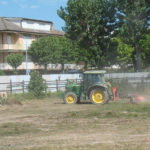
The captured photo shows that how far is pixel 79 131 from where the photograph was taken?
10188 mm

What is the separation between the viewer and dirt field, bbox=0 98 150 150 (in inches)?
329

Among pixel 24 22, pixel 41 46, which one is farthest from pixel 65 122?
pixel 24 22

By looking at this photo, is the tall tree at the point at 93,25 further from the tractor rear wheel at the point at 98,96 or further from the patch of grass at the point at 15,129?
the patch of grass at the point at 15,129

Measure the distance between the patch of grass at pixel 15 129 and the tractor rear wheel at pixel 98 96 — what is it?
6685mm

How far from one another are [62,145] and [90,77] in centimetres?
977

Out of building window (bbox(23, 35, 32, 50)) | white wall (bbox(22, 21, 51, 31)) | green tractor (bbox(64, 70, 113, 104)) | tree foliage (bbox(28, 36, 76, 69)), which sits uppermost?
white wall (bbox(22, 21, 51, 31))

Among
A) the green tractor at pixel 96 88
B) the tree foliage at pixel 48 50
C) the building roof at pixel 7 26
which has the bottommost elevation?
the green tractor at pixel 96 88

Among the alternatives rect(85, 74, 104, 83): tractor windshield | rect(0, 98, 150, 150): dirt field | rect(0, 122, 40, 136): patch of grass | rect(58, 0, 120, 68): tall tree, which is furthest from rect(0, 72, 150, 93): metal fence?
rect(0, 122, 40, 136): patch of grass

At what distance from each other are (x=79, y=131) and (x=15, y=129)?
2.36 m

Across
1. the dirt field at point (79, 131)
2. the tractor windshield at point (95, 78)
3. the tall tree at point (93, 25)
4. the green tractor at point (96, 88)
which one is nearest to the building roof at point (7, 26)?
the tall tree at point (93, 25)

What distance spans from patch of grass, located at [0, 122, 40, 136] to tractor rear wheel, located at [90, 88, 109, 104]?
6.68 m

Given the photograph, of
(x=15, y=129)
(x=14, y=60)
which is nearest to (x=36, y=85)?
(x=15, y=129)

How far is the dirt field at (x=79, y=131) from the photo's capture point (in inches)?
329

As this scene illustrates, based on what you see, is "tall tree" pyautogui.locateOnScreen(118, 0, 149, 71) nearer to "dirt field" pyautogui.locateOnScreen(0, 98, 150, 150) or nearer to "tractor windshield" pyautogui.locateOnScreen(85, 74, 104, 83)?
"tractor windshield" pyautogui.locateOnScreen(85, 74, 104, 83)
